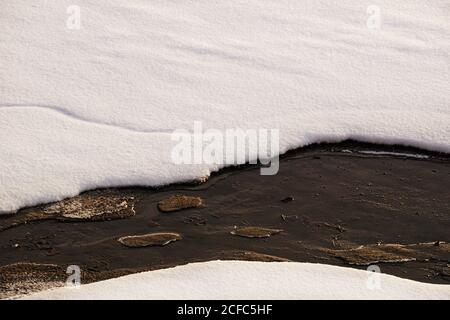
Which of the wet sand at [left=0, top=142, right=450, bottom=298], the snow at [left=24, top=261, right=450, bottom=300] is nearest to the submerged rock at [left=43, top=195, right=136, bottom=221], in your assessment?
the wet sand at [left=0, top=142, right=450, bottom=298]

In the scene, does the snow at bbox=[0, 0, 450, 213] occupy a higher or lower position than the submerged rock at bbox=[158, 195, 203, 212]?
higher

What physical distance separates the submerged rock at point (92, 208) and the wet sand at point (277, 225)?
18mm

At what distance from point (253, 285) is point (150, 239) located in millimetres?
859

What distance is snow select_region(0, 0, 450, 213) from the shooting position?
17.0 feet

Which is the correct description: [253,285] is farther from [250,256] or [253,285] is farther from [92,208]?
[92,208]

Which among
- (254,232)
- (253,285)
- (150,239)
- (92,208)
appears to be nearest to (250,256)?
(254,232)

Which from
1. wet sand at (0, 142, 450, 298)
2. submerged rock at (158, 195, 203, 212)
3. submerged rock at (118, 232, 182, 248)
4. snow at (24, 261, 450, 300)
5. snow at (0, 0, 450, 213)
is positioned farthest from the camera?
snow at (0, 0, 450, 213)

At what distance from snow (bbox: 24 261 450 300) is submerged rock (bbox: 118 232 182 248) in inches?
13.2

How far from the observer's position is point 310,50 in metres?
6.68

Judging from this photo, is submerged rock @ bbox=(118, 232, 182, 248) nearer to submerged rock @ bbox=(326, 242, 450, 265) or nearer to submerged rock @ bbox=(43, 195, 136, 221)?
submerged rock @ bbox=(43, 195, 136, 221)

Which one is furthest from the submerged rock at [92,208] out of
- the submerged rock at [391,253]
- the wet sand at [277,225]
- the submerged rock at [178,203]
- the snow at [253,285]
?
the submerged rock at [391,253]

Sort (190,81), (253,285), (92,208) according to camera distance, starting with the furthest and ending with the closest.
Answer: (190,81)
(92,208)
(253,285)

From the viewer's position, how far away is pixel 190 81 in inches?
243

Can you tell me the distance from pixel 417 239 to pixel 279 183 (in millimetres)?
1056
